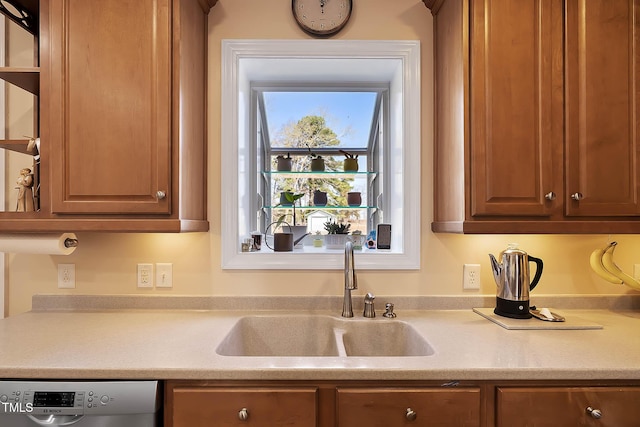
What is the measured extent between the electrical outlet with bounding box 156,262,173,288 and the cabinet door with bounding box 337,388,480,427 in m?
1.04

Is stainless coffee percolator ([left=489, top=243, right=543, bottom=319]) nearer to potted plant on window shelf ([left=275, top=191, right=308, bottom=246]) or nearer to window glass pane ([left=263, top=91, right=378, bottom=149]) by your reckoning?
potted plant on window shelf ([left=275, top=191, right=308, bottom=246])

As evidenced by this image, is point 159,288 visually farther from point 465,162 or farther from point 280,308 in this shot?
point 465,162

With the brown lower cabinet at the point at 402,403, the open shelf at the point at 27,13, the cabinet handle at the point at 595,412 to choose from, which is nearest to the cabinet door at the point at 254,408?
the brown lower cabinet at the point at 402,403

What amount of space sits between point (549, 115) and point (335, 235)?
1.09 meters

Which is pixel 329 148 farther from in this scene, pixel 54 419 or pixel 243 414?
pixel 54 419

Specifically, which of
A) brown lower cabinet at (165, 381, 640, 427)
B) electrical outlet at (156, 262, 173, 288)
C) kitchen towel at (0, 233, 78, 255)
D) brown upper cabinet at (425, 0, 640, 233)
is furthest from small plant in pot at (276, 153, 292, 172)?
brown lower cabinet at (165, 381, 640, 427)

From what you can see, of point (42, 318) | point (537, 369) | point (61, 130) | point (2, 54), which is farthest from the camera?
point (2, 54)

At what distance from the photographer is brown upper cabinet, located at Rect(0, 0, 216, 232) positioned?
1.39m

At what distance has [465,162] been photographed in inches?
56.6

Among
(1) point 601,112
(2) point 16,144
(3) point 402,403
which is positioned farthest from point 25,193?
(1) point 601,112

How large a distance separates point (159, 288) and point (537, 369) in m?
1.58

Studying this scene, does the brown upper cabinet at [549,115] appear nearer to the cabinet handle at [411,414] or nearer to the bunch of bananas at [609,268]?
the bunch of bananas at [609,268]

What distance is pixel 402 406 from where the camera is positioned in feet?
3.59

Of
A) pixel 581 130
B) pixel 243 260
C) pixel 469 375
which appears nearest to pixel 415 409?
pixel 469 375
